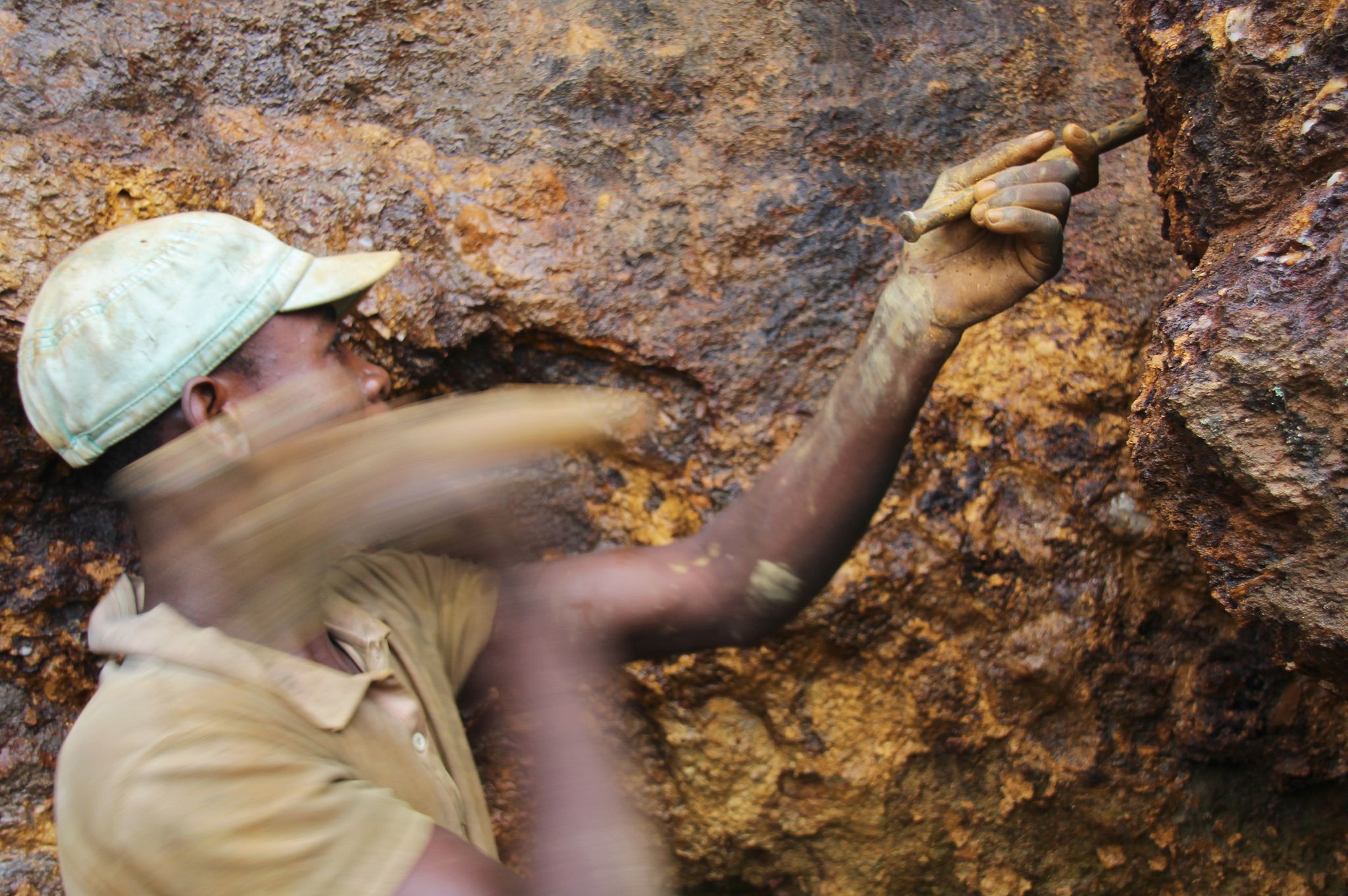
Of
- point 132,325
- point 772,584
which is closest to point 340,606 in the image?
point 132,325

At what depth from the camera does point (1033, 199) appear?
135cm

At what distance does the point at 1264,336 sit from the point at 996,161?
0.43 meters

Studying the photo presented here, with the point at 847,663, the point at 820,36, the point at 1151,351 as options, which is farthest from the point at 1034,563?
the point at 820,36

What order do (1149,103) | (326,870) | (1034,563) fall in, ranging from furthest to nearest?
1. (1034,563)
2. (1149,103)
3. (326,870)

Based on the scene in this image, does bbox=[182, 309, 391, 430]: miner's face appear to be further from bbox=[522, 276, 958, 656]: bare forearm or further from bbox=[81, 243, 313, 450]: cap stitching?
bbox=[522, 276, 958, 656]: bare forearm

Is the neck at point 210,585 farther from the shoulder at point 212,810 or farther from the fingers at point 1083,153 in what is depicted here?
the fingers at point 1083,153

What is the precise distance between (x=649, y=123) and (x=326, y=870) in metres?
1.42

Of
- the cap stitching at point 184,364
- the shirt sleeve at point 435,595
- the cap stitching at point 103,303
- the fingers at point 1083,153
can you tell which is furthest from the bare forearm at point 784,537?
the cap stitching at point 103,303

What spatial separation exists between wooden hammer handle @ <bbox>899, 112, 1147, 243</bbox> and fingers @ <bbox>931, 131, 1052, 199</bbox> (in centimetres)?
2

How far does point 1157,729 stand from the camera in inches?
75.5

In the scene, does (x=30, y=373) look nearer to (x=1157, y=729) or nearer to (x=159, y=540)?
(x=159, y=540)

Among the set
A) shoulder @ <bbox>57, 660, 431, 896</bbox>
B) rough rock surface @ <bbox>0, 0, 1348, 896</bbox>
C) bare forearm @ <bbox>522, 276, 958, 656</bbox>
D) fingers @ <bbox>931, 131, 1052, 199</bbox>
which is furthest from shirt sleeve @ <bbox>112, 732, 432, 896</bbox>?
fingers @ <bbox>931, 131, 1052, 199</bbox>

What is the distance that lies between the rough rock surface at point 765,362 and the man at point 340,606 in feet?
1.19

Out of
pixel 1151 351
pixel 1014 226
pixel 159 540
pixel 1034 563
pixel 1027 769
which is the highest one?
pixel 1014 226
